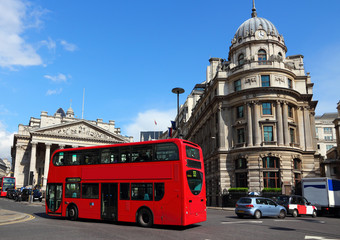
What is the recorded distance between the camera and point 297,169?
130 ft

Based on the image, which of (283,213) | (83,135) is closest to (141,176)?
(283,213)

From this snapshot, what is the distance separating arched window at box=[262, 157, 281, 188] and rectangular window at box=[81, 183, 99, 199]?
85.6ft

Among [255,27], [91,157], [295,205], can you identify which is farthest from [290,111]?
[91,157]

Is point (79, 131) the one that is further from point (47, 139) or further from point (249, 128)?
point (249, 128)

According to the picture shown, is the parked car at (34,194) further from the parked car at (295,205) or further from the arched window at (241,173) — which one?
the parked car at (295,205)

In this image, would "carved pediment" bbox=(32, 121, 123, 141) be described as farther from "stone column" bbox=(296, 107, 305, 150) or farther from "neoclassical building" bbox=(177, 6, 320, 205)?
"stone column" bbox=(296, 107, 305, 150)

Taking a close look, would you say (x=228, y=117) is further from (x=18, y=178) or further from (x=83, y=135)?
(x=18, y=178)

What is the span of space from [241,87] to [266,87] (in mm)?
3484

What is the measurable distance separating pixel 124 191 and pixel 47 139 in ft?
208

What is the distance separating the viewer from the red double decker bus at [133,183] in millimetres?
14349

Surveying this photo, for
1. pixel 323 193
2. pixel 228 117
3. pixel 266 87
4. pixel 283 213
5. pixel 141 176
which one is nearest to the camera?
pixel 141 176

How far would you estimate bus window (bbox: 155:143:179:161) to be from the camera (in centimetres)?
1455

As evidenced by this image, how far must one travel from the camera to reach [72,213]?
58.7ft

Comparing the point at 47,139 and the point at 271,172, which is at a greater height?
the point at 47,139
